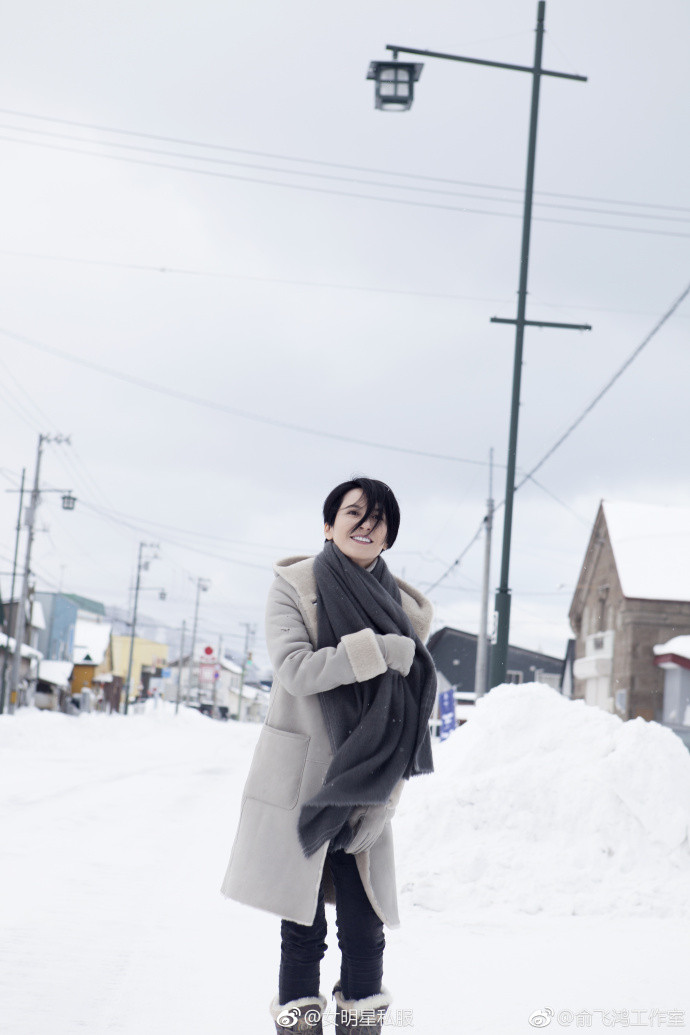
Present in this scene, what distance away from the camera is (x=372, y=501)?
2.95 metres

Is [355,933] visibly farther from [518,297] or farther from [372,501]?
[518,297]

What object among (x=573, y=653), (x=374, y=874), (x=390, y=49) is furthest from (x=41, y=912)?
(x=573, y=653)

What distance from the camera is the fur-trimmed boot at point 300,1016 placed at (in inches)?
108

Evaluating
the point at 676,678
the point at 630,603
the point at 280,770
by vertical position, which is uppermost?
the point at 630,603

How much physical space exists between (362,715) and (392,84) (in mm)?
10188

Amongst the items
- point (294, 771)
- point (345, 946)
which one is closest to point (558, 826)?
point (345, 946)

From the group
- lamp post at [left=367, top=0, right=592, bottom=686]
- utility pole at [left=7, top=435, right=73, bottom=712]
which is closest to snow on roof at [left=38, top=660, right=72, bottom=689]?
utility pole at [left=7, top=435, right=73, bottom=712]

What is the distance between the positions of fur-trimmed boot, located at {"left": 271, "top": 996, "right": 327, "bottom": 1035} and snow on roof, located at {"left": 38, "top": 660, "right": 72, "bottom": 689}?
65.0 metres

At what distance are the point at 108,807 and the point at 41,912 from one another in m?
5.26

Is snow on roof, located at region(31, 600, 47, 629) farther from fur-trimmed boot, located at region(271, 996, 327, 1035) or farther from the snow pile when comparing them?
fur-trimmed boot, located at region(271, 996, 327, 1035)

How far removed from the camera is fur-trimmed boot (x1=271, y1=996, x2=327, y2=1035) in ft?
9.00

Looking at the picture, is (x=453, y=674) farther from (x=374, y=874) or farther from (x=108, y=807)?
(x=374, y=874)

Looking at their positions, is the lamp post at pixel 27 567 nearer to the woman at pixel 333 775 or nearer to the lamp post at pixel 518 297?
the lamp post at pixel 518 297

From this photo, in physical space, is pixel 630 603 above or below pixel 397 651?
above
